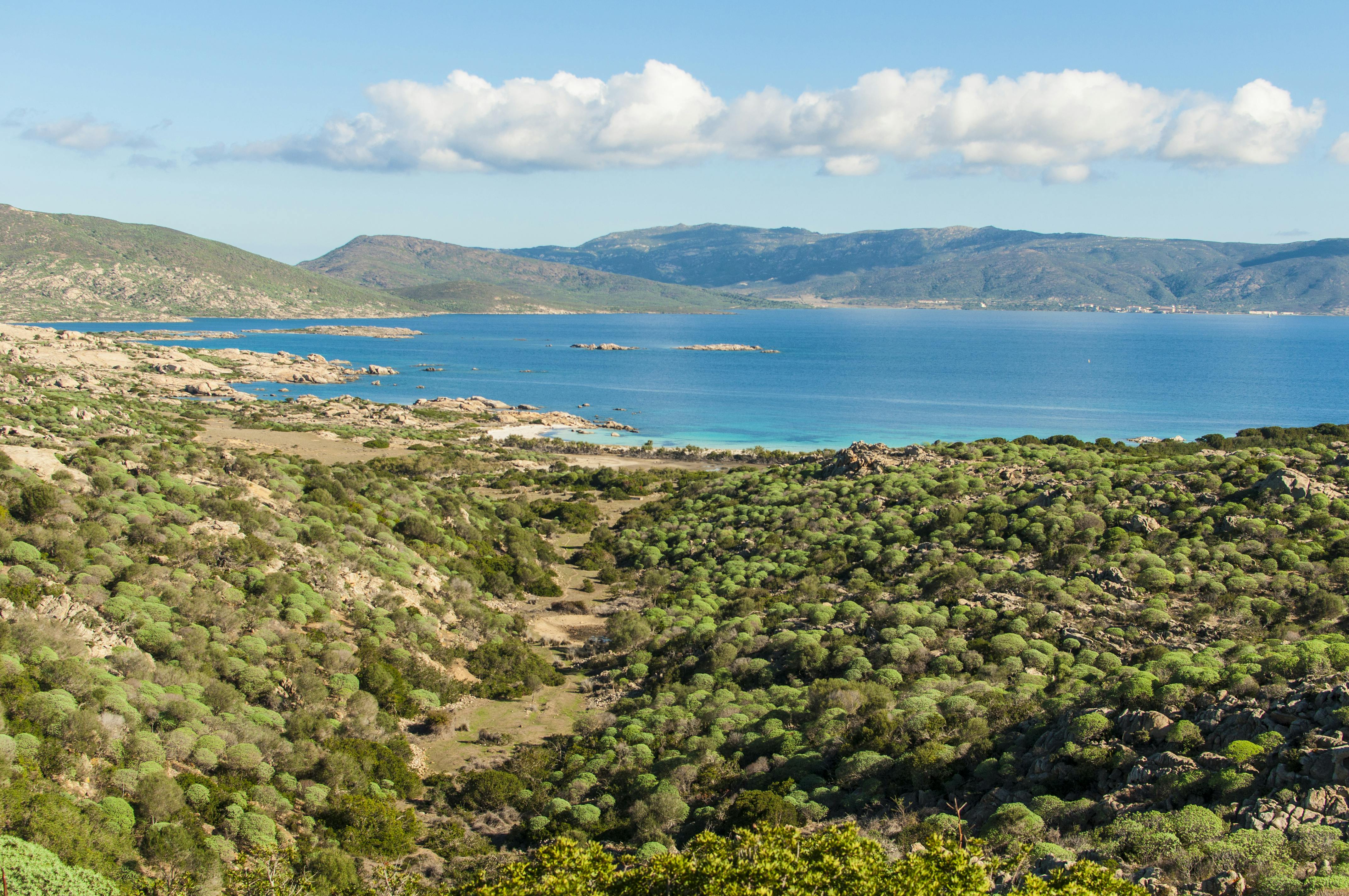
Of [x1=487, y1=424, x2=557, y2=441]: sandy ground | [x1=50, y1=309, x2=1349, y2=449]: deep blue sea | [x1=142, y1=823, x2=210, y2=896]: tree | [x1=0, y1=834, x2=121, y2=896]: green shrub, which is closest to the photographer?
[x1=0, y1=834, x2=121, y2=896]: green shrub

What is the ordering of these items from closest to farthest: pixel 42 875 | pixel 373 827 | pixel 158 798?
pixel 42 875
pixel 158 798
pixel 373 827

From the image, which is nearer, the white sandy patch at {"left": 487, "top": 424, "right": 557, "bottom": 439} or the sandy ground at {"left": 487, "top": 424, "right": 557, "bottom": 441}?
the sandy ground at {"left": 487, "top": 424, "right": 557, "bottom": 441}

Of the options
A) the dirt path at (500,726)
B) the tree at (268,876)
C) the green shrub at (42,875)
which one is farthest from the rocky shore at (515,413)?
the green shrub at (42,875)

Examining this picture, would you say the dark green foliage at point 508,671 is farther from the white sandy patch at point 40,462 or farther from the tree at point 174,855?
the white sandy patch at point 40,462

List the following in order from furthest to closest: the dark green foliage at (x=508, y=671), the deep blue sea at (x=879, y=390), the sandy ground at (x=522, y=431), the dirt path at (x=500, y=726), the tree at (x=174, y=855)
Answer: the deep blue sea at (x=879, y=390) → the sandy ground at (x=522, y=431) → the dark green foliage at (x=508, y=671) → the dirt path at (x=500, y=726) → the tree at (x=174, y=855)

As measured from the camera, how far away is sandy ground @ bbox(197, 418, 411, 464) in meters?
59.1

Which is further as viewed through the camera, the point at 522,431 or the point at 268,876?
the point at 522,431

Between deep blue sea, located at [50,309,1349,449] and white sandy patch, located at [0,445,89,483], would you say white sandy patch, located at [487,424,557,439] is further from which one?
white sandy patch, located at [0,445,89,483]

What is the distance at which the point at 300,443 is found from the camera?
66.2 m

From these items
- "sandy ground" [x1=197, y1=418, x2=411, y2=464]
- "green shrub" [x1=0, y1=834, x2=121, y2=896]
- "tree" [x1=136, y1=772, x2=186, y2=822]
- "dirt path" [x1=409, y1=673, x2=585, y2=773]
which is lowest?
"dirt path" [x1=409, y1=673, x2=585, y2=773]

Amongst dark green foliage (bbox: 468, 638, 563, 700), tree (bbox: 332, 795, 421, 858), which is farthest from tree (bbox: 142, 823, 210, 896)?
dark green foliage (bbox: 468, 638, 563, 700)

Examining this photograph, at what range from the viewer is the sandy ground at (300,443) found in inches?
2327

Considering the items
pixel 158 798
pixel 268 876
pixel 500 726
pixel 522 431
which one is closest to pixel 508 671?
pixel 500 726

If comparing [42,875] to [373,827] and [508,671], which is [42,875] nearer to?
[373,827]
